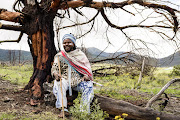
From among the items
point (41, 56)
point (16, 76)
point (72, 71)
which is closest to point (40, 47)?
point (41, 56)

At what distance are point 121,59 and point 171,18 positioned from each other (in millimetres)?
2630

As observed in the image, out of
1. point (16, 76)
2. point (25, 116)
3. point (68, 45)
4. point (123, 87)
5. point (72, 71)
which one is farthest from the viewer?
point (16, 76)

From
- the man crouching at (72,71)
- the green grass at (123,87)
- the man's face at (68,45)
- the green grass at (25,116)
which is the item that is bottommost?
the green grass at (123,87)

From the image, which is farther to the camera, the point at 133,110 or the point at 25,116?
the point at 133,110

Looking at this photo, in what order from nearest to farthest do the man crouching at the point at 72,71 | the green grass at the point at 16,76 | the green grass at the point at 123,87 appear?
1. the man crouching at the point at 72,71
2. the green grass at the point at 123,87
3. the green grass at the point at 16,76

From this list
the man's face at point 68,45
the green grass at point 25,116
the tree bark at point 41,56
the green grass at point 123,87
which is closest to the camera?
the green grass at point 25,116

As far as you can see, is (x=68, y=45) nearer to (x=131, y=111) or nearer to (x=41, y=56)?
(x=41, y=56)

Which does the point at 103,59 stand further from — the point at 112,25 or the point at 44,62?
the point at 44,62

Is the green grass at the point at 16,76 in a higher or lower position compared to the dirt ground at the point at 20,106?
lower

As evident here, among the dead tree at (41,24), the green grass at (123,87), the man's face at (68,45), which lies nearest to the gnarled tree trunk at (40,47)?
the dead tree at (41,24)

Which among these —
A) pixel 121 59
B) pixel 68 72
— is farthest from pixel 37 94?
pixel 121 59

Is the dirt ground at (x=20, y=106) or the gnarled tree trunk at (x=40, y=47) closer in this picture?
the dirt ground at (x=20, y=106)

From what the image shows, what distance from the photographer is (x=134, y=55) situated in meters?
7.12

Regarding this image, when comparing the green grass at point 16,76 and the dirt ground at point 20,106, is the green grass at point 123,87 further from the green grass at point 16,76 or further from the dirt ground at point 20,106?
the green grass at point 16,76
